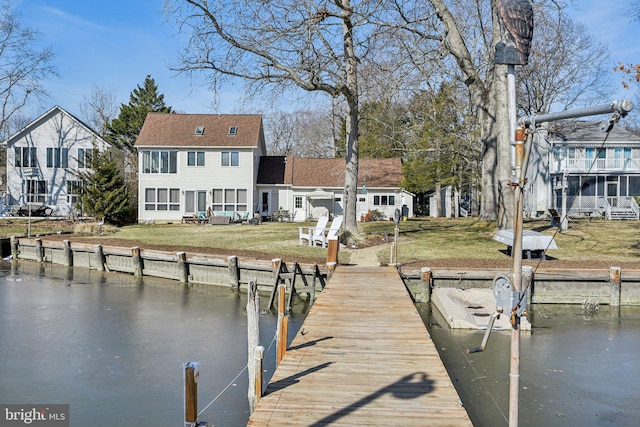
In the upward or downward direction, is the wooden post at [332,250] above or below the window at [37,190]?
below

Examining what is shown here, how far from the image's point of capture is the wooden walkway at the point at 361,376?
18.2 feet

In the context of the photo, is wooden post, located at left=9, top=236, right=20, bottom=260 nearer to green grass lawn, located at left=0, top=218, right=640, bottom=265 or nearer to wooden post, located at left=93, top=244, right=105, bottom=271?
green grass lawn, located at left=0, top=218, right=640, bottom=265

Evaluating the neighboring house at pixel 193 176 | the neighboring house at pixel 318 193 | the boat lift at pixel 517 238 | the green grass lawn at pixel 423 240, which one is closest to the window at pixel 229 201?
the neighboring house at pixel 193 176

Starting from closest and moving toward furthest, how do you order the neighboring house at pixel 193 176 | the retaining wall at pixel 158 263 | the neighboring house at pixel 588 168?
the retaining wall at pixel 158 263 < the neighboring house at pixel 588 168 < the neighboring house at pixel 193 176

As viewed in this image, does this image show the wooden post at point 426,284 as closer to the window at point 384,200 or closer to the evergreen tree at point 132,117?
the window at point 384,200

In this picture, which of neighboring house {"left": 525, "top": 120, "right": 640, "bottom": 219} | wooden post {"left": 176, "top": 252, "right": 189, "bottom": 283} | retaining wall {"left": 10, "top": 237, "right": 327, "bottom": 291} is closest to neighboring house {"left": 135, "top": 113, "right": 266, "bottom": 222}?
retaining wall {"left": 10, "top": 237, "right": 327, "bottom": 291}

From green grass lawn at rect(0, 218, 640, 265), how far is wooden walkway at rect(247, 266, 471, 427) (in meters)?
8.27

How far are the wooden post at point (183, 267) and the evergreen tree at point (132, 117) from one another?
35747 millimetres

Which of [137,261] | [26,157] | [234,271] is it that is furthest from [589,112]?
[26,157]

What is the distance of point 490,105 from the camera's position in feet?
77.1

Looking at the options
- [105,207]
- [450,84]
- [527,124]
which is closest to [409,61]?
[450,84]

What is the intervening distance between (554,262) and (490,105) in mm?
8754

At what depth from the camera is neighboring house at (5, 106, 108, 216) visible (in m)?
40.6

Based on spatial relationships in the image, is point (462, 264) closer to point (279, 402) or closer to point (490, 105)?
point (490, 105)
